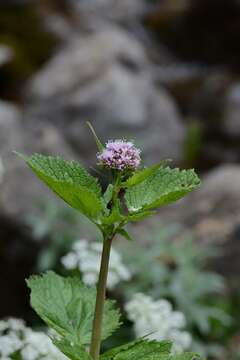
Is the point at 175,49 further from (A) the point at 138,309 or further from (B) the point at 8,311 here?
(A) the point at 138,309

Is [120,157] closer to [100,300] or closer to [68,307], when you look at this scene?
[100,300]

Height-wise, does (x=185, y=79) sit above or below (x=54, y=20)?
below

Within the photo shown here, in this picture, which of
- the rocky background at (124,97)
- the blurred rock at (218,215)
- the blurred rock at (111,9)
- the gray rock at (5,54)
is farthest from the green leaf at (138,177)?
the blurred rock at (111,9)

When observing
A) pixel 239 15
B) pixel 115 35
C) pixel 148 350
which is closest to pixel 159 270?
pixel 148 350

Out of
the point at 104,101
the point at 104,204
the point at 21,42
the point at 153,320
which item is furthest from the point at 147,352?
the point at 21,42

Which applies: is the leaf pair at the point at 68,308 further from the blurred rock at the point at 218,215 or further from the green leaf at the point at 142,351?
the blurred rock at the point at 218,215

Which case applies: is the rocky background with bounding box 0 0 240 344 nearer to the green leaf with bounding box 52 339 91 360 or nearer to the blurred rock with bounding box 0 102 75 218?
the blurred rock with bounding box 0 102 75 218
